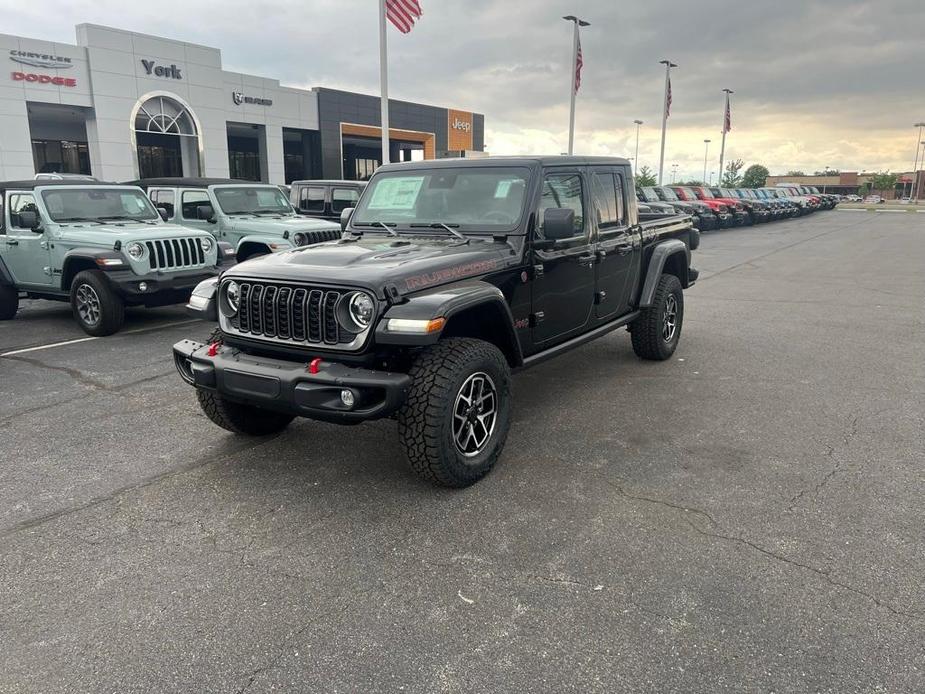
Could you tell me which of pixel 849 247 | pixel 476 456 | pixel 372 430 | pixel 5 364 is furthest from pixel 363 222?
pixel 849 247

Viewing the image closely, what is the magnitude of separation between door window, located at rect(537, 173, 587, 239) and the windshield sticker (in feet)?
3.14

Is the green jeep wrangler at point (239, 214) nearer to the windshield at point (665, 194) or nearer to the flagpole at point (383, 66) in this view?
the flagpole at point (383, 66)

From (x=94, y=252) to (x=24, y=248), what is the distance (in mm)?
1474

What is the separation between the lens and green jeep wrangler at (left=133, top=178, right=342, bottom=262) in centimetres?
1030

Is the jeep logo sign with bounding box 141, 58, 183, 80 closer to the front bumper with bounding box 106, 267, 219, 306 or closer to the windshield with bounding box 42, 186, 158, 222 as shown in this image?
the windshield with bounding box 42, 186, 158, 222

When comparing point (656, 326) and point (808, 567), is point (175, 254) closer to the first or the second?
point (656, 326)

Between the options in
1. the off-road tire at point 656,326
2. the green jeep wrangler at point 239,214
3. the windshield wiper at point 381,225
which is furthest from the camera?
the green jeep wrangler at point 239,214

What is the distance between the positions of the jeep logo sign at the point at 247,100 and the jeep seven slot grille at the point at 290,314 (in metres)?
32.7

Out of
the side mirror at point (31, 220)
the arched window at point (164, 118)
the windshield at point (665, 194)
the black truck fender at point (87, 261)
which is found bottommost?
the black truck fender at point (87, 261)

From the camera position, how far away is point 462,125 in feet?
161

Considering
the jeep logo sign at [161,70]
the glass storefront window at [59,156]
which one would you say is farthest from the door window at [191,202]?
the glass storefront window at [59,156]

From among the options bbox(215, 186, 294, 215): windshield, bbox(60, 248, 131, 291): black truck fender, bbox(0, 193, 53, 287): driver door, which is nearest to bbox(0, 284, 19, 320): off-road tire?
bbox(0, 193, 53, 287): driver door

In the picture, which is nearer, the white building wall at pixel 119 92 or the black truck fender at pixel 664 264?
the black truck fender at pixel 664 264

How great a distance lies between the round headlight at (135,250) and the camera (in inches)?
316
